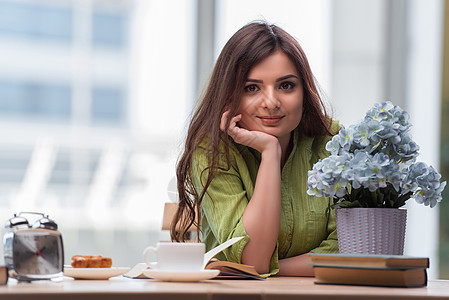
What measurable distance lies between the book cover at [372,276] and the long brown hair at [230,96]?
55 cm

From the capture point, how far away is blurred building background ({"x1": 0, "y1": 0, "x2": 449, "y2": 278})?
11.5 feet

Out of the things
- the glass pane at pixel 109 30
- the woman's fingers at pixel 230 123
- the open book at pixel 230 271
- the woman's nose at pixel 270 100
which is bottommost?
the open book at pixel 230 271

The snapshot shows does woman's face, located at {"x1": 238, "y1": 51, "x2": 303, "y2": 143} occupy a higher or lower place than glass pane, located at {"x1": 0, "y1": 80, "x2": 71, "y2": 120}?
lower

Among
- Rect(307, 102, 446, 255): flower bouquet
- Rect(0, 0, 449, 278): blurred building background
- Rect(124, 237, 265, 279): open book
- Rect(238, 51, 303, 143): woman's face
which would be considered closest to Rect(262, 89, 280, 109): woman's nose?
Rect(238, 51, 303, 143): woman's face

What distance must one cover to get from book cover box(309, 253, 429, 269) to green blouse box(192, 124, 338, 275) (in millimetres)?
429

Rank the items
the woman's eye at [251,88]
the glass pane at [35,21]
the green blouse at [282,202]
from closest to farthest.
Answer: the green blouse at [282,202] < the woman's eye at [251,88] < the glass pane at [35,21]

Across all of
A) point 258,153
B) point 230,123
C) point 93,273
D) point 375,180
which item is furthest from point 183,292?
point 258,153

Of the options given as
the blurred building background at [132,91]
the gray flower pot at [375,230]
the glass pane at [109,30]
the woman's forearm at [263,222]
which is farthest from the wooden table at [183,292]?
the glass pane at [109,30]

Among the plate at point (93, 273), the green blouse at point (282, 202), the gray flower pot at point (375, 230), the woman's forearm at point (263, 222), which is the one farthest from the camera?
the green blouse at point (282, 202)

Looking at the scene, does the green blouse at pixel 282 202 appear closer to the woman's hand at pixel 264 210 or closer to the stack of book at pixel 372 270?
the woman's hand at pixel 264 210

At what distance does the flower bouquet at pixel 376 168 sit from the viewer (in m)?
1.33

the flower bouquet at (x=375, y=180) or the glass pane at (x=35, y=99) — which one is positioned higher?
the glass pane at (x=35, y=99)

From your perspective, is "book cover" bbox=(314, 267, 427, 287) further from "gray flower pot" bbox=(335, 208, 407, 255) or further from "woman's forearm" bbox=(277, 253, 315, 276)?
"woman's forearm" bbox=(277, 253, 315, 276)

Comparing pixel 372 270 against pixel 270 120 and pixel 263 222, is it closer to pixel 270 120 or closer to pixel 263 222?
pixel 263 222
